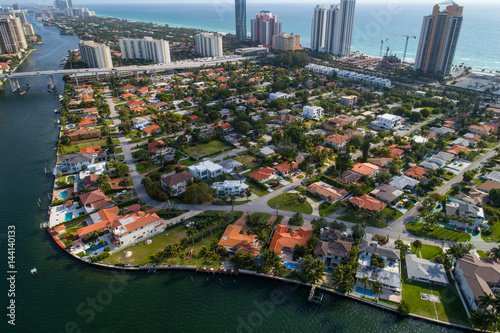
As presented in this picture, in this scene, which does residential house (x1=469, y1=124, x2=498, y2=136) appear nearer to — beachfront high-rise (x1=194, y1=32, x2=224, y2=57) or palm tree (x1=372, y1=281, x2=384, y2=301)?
palm tree (x1=372, y1=281, x2=384, y2=301)

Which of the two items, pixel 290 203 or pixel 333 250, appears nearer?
pixel 333 250

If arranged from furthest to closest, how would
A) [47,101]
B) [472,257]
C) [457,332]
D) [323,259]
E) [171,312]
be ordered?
[47,101]
[323,259]
[472,257]
[171,312]
[457,332]

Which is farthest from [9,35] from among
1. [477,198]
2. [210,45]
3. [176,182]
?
[477,198]

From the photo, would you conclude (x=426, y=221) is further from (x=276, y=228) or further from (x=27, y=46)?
(x=27, y=46)

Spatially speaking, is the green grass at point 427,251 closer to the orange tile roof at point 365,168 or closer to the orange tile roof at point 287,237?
the orange tile roof at point 287,237

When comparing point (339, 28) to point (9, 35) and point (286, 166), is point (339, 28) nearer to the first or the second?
point (286, 166)

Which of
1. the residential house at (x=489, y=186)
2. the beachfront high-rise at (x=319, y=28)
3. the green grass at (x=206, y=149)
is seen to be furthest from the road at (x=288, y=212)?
the beachfront high-rise at (x=319, y=28)

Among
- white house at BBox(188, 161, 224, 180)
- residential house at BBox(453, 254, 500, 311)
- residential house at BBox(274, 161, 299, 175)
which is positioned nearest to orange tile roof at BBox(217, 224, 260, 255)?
white house at BBox(188, 161, 224, 180)

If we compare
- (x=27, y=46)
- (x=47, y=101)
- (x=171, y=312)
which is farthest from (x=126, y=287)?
(x=27, y=46)
